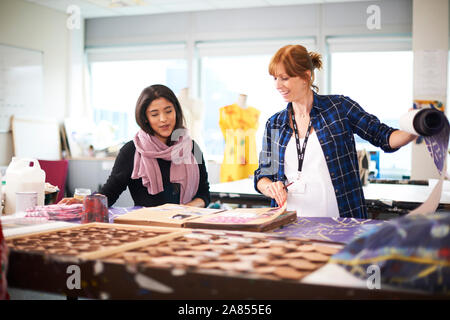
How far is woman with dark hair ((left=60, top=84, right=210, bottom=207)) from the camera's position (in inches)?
95.2

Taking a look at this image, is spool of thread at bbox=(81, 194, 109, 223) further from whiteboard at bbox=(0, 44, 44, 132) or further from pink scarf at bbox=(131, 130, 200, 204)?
whiteboard at bbox=(0, 44, 44, 132)

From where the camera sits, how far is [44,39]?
655 cm

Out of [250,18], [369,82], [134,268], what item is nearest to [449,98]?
[369,82]

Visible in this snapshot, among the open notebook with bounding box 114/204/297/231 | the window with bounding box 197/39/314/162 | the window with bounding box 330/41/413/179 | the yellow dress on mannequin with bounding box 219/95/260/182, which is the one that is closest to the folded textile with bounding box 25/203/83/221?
the open notebook with bounding box 114/204/297/231

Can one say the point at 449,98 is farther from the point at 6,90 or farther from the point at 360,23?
the point at 6,90

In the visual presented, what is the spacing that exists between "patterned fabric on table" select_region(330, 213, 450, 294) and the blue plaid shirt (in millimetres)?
1189

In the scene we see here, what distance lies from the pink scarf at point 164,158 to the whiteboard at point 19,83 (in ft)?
13.8

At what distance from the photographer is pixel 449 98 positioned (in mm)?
5551

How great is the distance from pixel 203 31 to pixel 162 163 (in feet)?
15.0

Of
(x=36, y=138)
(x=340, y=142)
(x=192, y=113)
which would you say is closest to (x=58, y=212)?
(x=340, y=142)

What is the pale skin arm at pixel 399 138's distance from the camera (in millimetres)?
1876

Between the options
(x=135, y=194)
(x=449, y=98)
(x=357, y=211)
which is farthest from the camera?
(x=449, y=98)

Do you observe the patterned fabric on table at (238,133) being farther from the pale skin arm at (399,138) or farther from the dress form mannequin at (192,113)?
the pale skin arm at (399,138)

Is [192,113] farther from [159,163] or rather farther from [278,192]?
[278,192]
